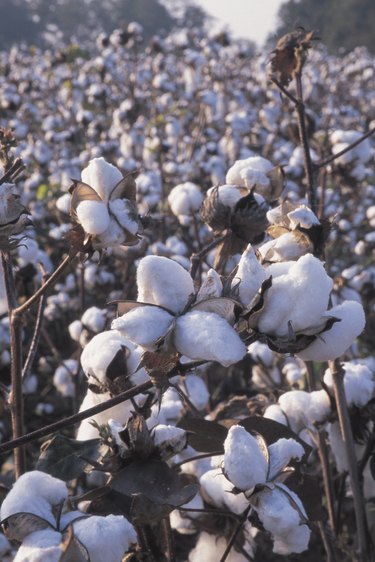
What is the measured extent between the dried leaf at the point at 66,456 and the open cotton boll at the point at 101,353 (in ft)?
0.31

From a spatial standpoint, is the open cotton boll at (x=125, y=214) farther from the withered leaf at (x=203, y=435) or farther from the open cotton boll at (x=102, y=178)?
the withered leaf at (x=203, y=435)

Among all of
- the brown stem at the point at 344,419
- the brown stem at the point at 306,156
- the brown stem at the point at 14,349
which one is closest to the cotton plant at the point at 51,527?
the brown stem at the point at 14,349

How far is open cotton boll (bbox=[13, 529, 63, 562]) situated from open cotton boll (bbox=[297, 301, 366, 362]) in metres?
0.32

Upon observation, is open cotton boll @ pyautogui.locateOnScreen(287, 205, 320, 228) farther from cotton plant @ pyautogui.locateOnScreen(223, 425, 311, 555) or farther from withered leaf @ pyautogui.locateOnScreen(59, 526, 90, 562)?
withered leaf @ pyautogui.locateOnScreen(59, 526, 90, 562)

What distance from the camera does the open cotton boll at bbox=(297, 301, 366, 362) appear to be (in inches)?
30.0

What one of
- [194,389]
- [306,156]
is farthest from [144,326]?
[194,389]

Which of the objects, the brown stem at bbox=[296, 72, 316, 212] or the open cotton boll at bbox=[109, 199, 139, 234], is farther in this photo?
the brown stem at bbox=[296, 72, 316, 212]

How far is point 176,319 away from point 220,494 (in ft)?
1.43

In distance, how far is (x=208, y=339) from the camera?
686 millimetres

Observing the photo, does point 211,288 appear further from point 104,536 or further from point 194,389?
point 194,389

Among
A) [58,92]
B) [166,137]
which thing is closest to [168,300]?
[166,137]

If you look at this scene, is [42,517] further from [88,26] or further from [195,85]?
[88,26]

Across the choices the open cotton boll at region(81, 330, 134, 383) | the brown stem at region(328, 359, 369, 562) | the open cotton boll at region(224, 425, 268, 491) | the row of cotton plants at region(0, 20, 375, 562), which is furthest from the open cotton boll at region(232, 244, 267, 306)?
the brown stem at region(328, 359, 369, 562)

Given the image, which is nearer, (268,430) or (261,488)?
(261,488)
